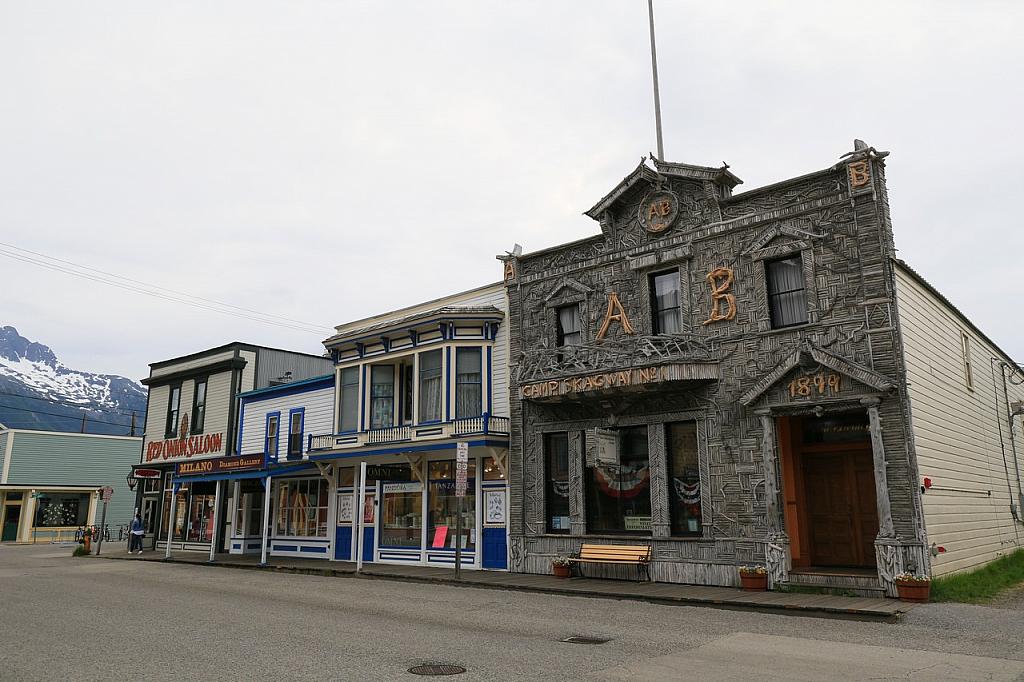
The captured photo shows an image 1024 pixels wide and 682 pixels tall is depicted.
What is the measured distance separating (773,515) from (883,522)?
2.05 meters

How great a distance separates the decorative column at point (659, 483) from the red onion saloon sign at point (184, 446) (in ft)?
67.8

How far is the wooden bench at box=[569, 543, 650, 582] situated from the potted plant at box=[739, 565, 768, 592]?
93.3 inches

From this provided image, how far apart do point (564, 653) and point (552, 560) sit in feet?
31.9

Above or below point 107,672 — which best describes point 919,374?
above

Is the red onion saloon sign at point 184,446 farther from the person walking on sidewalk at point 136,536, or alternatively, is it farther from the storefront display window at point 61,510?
the storefront display window at point 61,510

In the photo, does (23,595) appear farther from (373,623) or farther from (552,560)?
(552,560)

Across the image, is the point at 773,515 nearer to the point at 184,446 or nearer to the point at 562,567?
the point at 562,567

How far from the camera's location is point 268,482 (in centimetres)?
2492

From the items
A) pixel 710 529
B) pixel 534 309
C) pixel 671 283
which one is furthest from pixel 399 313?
pixel 710 529

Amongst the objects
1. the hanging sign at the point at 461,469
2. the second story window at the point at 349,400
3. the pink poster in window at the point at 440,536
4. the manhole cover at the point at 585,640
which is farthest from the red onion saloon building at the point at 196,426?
the manhole cover at the point at 585,640

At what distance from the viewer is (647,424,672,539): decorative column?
17.3 meters

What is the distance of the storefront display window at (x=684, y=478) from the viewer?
56.0 ft

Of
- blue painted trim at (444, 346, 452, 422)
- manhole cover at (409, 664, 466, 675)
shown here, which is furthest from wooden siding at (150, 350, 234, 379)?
manhole cover at (409, 664, 466, 675)

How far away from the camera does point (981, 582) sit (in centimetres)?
1498
